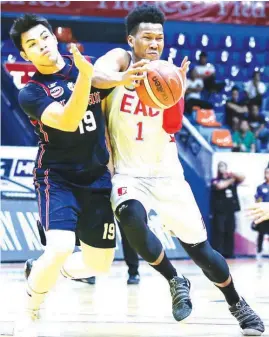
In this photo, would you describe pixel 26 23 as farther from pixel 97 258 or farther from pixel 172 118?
pixel 97 258

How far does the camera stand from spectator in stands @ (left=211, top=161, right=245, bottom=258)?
12.6m

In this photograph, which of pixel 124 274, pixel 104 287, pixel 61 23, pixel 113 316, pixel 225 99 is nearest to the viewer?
pixel 113 316

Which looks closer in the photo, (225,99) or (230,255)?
(230,255)

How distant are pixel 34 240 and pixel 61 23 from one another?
446 centimetres

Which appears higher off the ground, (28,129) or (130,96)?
(130,96)

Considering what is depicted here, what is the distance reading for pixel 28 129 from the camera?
12656mm

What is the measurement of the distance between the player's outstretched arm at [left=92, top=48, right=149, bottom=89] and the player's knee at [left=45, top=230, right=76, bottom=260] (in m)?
0.89

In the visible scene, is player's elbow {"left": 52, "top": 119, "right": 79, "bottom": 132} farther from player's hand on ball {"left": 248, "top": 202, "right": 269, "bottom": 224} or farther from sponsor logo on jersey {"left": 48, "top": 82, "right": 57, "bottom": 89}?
player's hand on ball {"left": 248, "top": 202, "right": 269, "bottom": 224}

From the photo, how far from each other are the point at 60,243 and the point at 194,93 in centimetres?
1059

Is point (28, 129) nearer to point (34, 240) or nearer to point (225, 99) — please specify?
point (34, 240)

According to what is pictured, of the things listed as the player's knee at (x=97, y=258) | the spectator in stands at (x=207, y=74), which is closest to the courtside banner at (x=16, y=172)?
the spectator in stands at (x=207, y=74)

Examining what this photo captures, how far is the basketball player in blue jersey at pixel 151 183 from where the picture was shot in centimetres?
498

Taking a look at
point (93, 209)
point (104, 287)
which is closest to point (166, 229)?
point (93, 209)

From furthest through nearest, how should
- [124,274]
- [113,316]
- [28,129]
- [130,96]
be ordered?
[28,129], [124,274], [113,316], [130,96]
